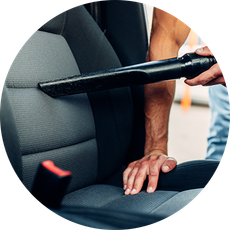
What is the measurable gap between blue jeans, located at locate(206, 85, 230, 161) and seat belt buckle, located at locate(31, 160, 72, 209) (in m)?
0.72

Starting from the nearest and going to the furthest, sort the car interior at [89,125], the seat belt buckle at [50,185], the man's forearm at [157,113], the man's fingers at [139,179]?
the seat belt buckle at [50,185] < the car interior at [89,125] < the man's fingers at [139,179] < the man's forearm at [157,113]

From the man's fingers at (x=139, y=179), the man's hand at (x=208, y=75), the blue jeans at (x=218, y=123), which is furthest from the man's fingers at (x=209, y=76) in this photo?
the blue jeans at (x=218, y=123)

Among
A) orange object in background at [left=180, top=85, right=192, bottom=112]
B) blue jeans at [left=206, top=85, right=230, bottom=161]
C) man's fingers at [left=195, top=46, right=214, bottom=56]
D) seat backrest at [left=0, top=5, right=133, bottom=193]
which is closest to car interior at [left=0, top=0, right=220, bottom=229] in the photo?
seat backrest at [left=0, top=5, right=133, bottom=193]

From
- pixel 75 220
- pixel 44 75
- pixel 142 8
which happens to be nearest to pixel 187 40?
pixel 142 8

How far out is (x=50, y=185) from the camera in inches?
12.3

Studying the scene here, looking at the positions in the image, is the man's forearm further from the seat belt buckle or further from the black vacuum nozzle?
the seat belt buckle

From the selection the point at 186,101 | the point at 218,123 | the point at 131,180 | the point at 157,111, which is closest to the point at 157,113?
the point at 157,111

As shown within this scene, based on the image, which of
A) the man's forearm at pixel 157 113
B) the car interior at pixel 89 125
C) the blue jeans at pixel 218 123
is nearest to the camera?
the car interior at pixel 89 125

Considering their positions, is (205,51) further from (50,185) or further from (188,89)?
(50,185)

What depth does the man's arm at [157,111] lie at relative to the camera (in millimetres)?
533

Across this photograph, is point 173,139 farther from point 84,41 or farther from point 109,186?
point 84,41

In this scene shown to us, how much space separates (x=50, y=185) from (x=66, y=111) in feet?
0.67

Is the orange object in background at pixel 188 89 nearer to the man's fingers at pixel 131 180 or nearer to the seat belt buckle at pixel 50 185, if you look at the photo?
the man's fingers at pixel 131 180

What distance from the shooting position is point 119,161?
0.61 metres
